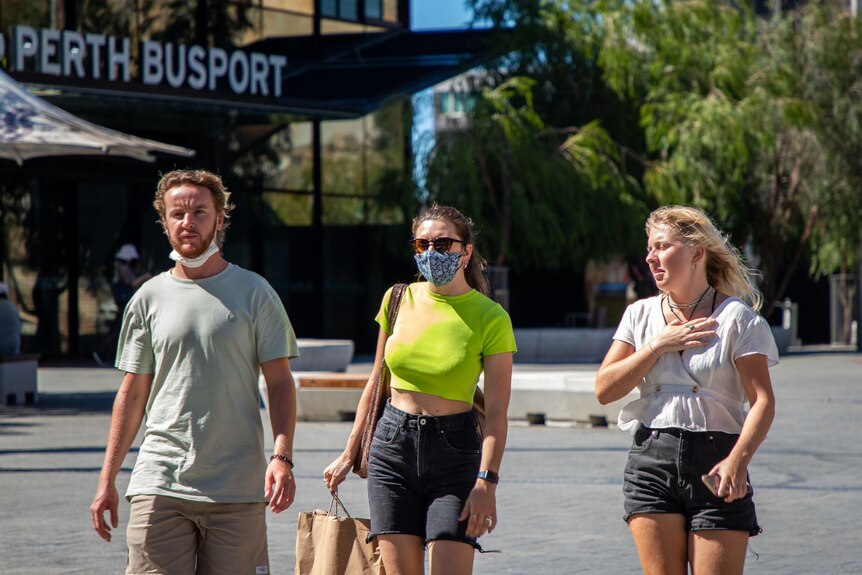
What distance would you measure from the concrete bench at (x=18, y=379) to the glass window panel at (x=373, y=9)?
1740cm

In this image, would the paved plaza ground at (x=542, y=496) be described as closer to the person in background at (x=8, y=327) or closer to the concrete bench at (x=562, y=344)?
the person in background at (x=8, y=327)

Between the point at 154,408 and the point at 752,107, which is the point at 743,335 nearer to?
the point at 154,408

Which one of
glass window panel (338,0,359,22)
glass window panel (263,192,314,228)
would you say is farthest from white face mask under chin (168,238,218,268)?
glass window panel (338,0,359,22)

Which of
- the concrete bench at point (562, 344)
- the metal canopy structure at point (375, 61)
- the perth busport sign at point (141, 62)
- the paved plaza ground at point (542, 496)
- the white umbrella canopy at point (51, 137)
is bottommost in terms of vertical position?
the concrete bench at point (562, 344)

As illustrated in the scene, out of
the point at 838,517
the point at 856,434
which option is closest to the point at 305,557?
the point at 838,517

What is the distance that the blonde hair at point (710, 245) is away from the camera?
4.44m

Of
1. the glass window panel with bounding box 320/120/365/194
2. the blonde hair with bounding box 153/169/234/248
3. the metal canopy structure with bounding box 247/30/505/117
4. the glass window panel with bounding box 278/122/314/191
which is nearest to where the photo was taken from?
the blonde hair with bounding box 153/169/234/248

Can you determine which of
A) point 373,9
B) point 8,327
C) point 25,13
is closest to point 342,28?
point 373,9

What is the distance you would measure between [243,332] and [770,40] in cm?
2767

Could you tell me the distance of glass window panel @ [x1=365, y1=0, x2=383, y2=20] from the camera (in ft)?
107

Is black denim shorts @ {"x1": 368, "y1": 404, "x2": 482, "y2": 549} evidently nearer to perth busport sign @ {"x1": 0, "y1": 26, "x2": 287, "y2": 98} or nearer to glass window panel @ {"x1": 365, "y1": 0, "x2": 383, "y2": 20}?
perth busport sign @ {"x1": 0, "y1": 26, "x2": 287, "y2": 98}

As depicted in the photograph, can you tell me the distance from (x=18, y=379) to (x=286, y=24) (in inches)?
595

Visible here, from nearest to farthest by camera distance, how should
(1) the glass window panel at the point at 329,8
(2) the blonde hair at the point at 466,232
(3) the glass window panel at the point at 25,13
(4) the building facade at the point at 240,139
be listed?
(2) the blonde hair at the point at 466,232
(4) the building facade at the point at 240,139
(3) the glass window panel at the point at 25,13
(1) the glass window panel at the point at 329,8

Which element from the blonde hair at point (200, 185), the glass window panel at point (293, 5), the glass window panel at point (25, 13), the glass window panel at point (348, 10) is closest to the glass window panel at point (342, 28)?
the glass window panel at point (348, 10)
